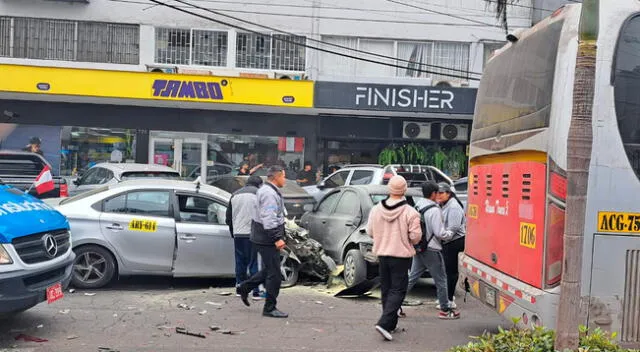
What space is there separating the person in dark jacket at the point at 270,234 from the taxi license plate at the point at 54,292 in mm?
2100

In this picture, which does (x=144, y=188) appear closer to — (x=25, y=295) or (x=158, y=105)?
(x=25, y=295)

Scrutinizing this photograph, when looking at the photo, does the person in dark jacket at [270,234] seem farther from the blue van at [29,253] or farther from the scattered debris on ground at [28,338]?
the scattered debris on ground at [28,338]

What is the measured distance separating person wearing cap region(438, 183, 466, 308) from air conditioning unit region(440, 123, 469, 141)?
14259mm

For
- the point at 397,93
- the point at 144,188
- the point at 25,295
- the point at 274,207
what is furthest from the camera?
the point at 397,93

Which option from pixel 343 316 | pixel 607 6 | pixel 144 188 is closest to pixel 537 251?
pixel 607 6

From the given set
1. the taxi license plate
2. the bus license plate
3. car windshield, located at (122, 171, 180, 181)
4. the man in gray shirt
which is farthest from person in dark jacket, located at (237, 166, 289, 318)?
car windshield, located at (122, 171, 180, 181)

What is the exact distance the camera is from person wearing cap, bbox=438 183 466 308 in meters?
7.93

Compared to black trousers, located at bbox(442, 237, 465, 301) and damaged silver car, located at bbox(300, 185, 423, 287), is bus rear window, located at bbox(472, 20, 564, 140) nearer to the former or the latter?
black trousers, located at bbox(442, 237, 465, 301)

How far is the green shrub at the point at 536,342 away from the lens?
4.37 metres

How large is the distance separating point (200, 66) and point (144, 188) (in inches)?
501

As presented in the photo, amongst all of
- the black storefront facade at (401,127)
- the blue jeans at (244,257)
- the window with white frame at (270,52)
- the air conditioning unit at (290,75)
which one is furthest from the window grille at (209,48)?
the blue jeans at (244,257)

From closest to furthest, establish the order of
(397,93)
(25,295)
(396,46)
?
1. (25,295)
2. (397,93)
3. (396,46)

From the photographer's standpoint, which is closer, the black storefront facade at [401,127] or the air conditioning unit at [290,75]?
the black storefront facade at [401,127]

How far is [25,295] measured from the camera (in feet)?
18.8
